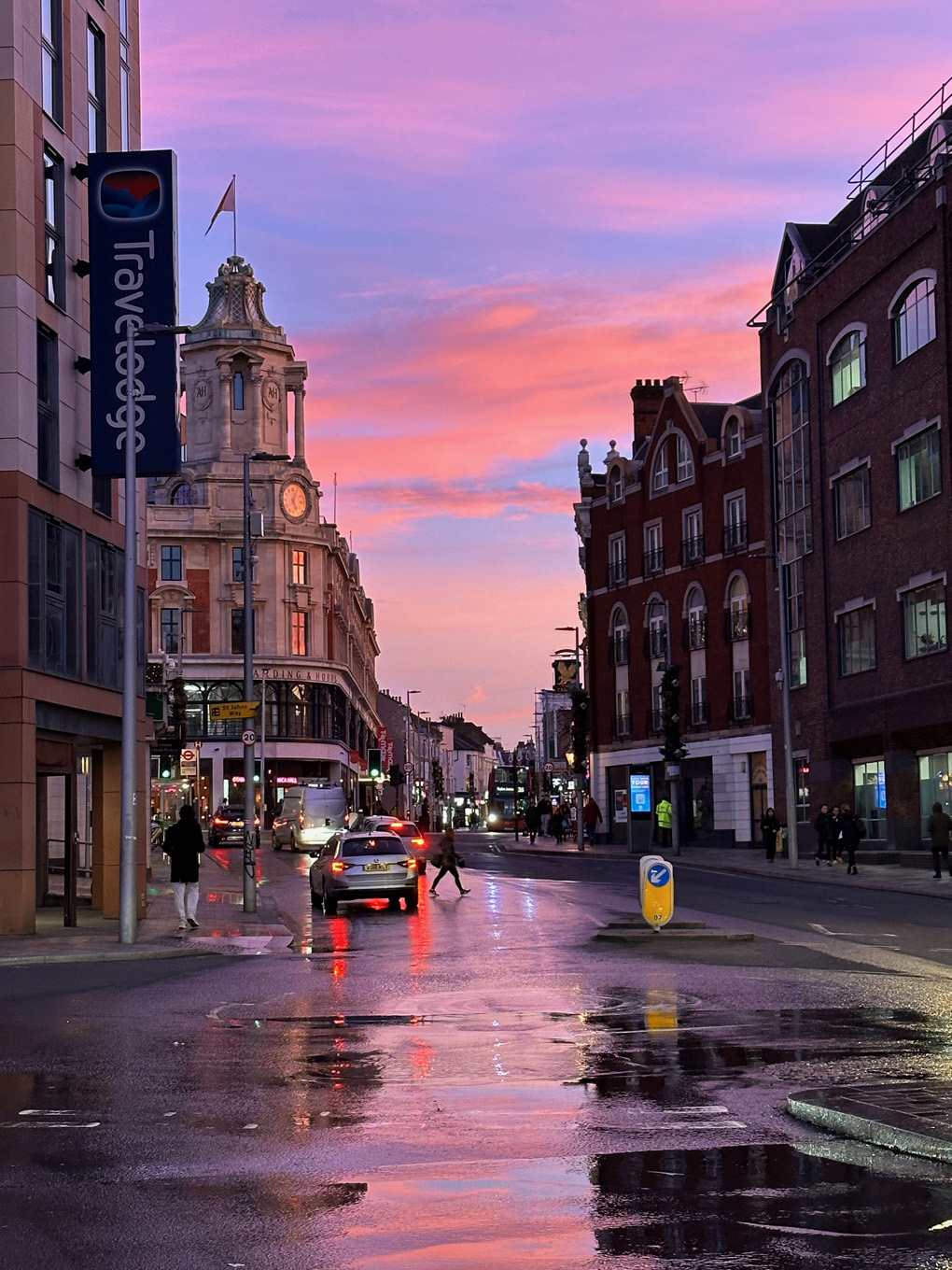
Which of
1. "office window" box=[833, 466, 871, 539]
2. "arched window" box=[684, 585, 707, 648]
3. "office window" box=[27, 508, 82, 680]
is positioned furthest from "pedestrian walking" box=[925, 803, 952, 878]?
"arched window" box=[684, 585, 707, 648]

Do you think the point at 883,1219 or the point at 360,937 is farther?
the point at 360,937

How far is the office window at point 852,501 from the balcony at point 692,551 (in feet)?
58.0

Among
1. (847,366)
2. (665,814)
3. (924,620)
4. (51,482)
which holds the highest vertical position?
(847,366)

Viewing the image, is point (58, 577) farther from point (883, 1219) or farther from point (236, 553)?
point (236, 553)

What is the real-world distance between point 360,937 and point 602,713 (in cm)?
5906

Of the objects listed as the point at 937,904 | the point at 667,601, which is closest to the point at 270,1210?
the point at 937,904

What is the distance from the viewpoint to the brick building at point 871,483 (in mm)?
47406

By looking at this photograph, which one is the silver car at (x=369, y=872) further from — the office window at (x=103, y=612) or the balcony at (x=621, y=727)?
the balcony at (x=621, y=727)

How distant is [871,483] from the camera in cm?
5253

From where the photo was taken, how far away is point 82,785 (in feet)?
140

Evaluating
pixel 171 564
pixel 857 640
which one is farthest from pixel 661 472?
pixel 171 564

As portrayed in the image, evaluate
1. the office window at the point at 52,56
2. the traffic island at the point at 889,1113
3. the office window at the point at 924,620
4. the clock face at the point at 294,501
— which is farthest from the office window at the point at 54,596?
the clock face at the point at 294,501

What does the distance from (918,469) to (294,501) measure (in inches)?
2744

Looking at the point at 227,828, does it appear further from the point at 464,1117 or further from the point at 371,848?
the point at 464,1117
